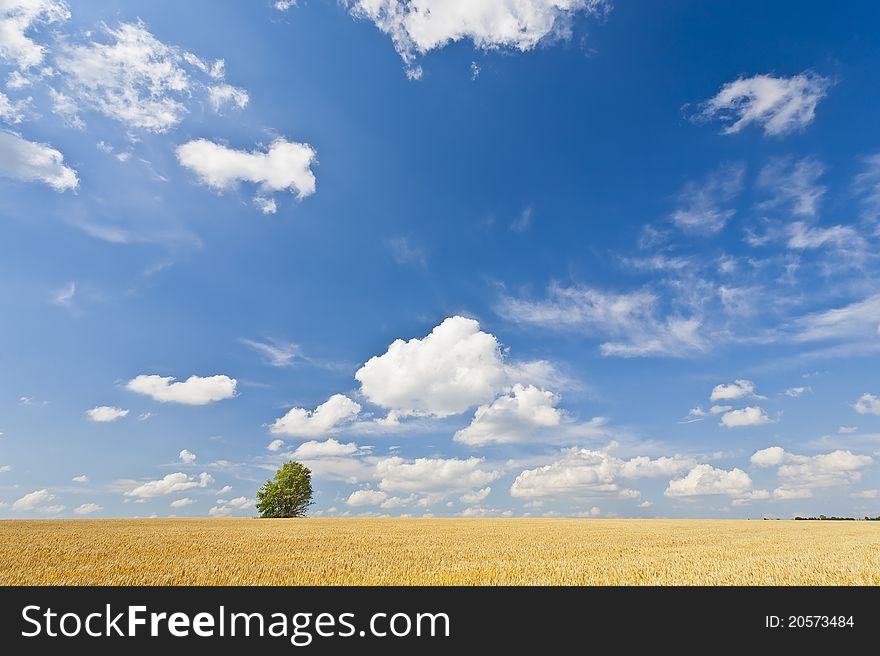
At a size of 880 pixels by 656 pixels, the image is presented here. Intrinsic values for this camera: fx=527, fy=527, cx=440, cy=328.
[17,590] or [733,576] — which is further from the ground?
[17,590]

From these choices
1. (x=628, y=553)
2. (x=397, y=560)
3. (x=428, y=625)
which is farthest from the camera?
(x=628, y=553)

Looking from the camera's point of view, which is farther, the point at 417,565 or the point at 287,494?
the point at 287,494

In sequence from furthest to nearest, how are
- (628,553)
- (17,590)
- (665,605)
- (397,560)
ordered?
(628,553), (397,560), (17,590), (665,605)

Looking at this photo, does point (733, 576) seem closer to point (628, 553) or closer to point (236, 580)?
point (628, 553)

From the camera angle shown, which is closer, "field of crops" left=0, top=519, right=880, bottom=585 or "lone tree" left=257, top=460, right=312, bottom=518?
"field of crops" left=0, top=519, right=880, bottom=585

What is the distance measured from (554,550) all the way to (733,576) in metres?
8.47

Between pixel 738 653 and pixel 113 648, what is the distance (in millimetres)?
10070

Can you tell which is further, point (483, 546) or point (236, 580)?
point (483, 546)

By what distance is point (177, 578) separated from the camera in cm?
1452

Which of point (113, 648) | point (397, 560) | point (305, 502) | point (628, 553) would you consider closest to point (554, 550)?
point (628, 553)

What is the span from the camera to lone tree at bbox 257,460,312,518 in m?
77.8

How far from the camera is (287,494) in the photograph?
7800 cm

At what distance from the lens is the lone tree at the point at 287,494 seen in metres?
77.8

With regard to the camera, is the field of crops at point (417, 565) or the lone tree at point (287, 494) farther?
the lone tree at point (287, 494)
